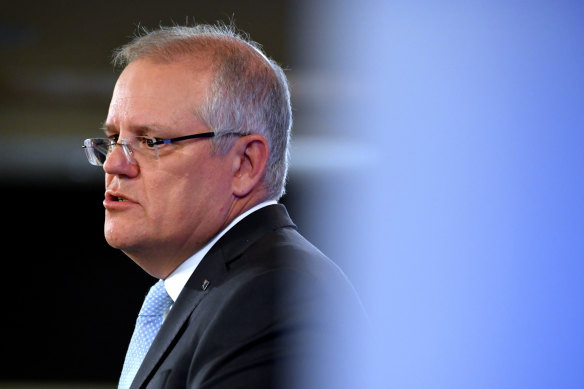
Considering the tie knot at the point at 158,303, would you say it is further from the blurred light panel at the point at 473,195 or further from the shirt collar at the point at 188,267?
the blurred light panel at the point at 473,195

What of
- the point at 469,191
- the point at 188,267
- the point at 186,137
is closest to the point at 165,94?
the point at 186,137

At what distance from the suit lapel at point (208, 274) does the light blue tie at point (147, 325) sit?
0.10 metres

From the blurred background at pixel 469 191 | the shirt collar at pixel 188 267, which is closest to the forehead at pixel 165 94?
the shirt collar at pixel 188 267

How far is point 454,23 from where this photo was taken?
12.6 inches

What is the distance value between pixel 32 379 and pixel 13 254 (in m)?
0.45

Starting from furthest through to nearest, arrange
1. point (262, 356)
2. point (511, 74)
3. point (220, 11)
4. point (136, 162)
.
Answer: point (220, 11), point (136, 162), point (262, 356), point (511, 74)

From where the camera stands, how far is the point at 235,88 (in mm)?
999

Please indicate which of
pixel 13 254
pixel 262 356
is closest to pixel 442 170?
pixel 262 356

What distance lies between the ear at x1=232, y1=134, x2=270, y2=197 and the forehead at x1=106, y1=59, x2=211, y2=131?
9cm

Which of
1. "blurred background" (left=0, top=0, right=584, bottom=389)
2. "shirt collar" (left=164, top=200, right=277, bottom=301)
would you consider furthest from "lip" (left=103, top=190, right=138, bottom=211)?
"blurred background" (left=0, top=0, right=584, bottom=389)

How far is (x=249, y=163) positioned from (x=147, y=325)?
0.27 meters

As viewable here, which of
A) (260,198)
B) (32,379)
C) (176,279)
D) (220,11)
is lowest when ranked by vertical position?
(32,379)

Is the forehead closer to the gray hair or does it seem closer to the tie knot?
the gray hair

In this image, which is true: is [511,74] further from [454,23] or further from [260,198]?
[260,198]
